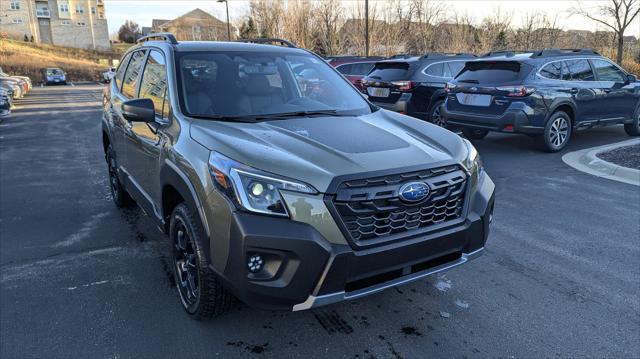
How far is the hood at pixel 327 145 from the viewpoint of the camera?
2.44 meters

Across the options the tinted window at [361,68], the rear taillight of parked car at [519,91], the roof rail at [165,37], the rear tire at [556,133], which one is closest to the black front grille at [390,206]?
the roof rail at [165,37]

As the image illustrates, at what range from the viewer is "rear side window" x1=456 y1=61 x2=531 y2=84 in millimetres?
7656

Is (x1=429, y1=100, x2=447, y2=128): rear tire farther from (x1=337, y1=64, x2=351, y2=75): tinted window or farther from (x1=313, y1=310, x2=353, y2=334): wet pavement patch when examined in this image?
(x1=313, y1=310, x2=353, y2=334): wet pavement patch

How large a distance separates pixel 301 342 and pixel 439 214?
114cm

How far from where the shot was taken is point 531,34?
1180 inches

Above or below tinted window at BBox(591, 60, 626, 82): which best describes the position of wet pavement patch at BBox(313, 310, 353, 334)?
below

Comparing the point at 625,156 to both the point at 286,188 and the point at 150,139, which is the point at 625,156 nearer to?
the point at 286,188

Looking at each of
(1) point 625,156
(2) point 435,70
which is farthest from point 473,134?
(1) point 625,156

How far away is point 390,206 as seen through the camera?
249 cm

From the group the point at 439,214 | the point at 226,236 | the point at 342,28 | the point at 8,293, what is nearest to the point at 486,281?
the point at 439,214

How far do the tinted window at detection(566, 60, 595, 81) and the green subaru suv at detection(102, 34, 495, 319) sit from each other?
597cm

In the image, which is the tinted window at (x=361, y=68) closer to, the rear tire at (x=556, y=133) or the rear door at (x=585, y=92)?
the rear door at (x=585, y=92)

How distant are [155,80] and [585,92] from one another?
7.52 meters


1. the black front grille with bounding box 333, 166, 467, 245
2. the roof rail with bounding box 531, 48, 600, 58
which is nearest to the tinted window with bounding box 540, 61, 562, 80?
the roof rail with bounding box 531, 48, 600, 58
